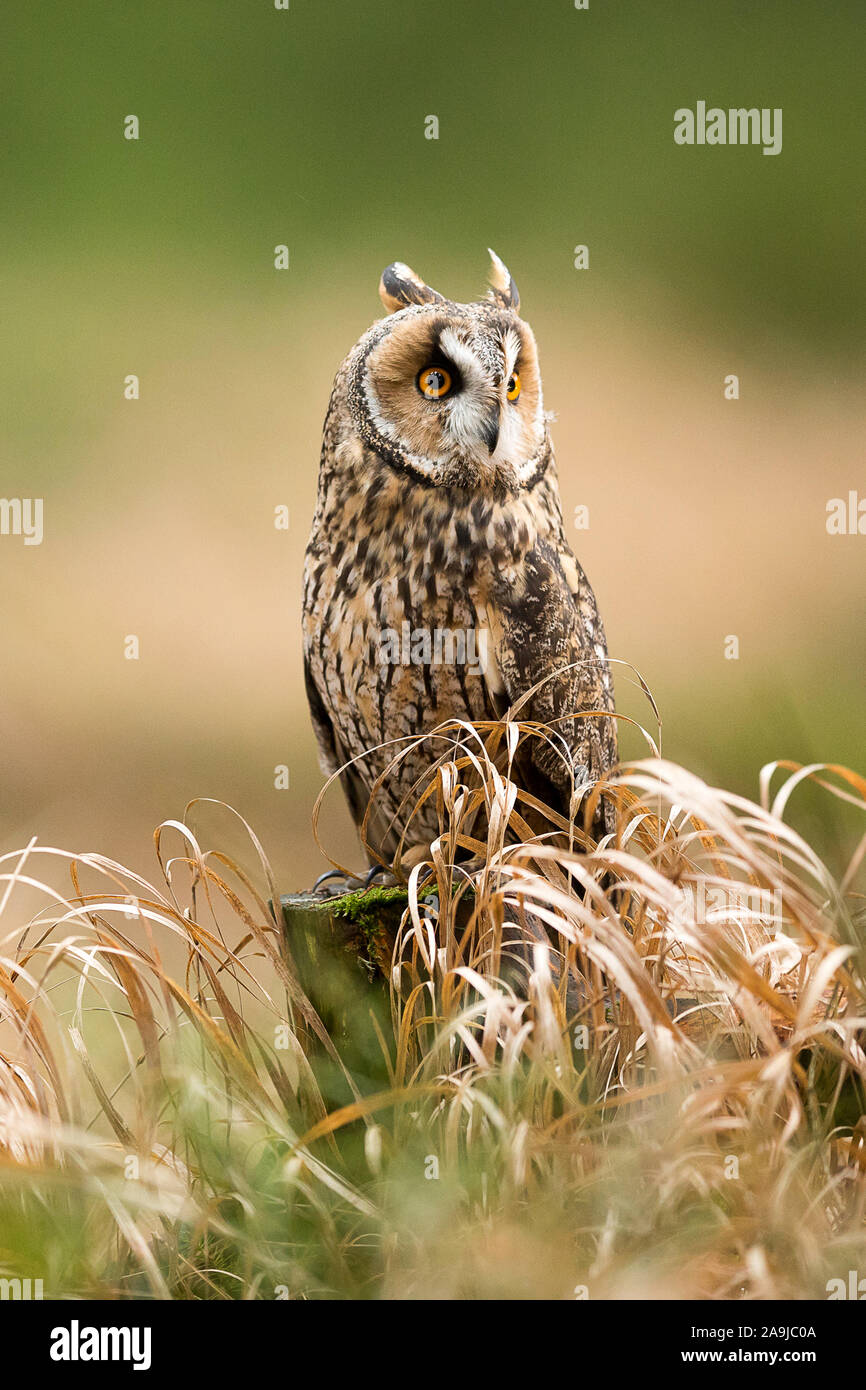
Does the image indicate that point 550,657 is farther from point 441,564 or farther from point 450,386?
point 450,386

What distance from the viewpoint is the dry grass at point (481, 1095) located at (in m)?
0.94

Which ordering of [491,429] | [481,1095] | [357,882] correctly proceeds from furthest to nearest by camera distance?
[357,882]
[491,429]
[481,1095]

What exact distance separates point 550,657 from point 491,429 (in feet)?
1.05

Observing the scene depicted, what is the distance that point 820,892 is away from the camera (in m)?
1.13

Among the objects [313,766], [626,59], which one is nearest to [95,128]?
[626,59]

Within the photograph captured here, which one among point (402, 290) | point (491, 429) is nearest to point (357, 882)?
point (491, 429)

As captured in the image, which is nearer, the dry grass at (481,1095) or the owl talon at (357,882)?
the dry grass at (481,1095)

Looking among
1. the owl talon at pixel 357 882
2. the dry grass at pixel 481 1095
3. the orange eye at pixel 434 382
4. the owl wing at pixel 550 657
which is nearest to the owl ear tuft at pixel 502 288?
the orange eye at pixel 434 382

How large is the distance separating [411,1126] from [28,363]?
1.67 meters

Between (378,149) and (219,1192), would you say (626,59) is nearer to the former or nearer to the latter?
(378,149)

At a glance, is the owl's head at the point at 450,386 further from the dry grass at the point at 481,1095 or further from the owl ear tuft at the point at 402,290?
the dry grass at the point at 481,1095

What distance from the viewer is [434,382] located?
1.31 metres

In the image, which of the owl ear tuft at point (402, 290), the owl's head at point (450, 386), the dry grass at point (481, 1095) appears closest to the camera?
the dry grass at point (481, 1095)

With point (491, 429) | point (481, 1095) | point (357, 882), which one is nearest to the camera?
point (481, 1095)
